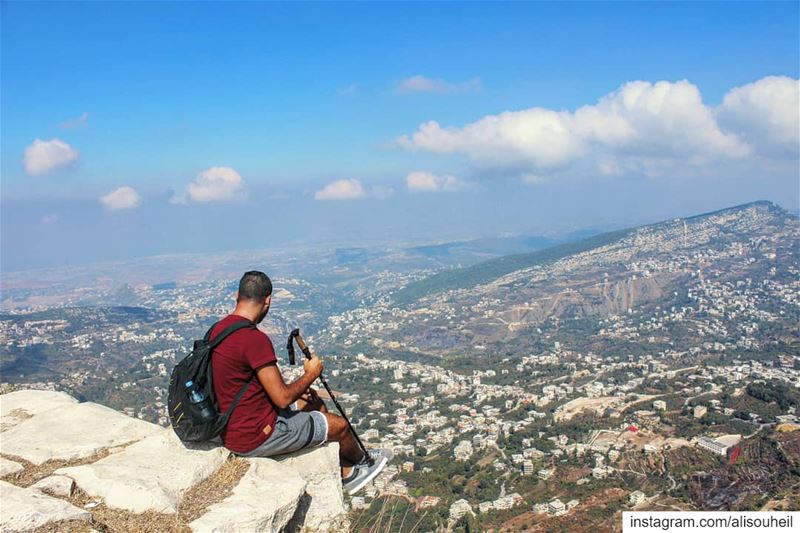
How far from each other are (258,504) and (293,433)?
86 cm

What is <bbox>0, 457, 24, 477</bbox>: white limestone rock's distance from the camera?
14.9 feet

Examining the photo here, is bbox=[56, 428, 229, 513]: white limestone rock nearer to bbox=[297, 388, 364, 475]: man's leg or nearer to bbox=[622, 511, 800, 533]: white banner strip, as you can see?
bbox=[297, 388, 364, 475]: man's leg

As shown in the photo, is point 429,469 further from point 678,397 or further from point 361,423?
point 678,397

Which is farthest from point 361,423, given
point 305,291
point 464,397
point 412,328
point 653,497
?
point 305,291

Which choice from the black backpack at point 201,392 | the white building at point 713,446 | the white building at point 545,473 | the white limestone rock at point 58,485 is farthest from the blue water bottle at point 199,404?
the white building at point 713,446

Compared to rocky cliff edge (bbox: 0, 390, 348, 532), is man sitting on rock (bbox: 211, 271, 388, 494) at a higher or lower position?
higher

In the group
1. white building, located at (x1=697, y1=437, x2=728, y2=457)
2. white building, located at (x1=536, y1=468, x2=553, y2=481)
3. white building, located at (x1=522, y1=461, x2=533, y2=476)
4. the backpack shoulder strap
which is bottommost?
white building, located at (x1=522, y1=461, x2=533, y2=476)

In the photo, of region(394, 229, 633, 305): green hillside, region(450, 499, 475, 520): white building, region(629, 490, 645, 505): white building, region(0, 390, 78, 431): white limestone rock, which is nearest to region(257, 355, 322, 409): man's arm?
region(0, 390, 78, 431): white limestone rock

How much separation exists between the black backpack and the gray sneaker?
1.62 metres

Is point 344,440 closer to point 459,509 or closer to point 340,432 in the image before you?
point 340,432

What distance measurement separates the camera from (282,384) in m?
4.59

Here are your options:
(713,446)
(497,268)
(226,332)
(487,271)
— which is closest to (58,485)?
(226,332)

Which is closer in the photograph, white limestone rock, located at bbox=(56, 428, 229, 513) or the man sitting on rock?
white limestone rock, located at bbox=(56, 428, 229, 513)

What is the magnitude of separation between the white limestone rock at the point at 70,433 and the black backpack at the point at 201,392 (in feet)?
4.09
